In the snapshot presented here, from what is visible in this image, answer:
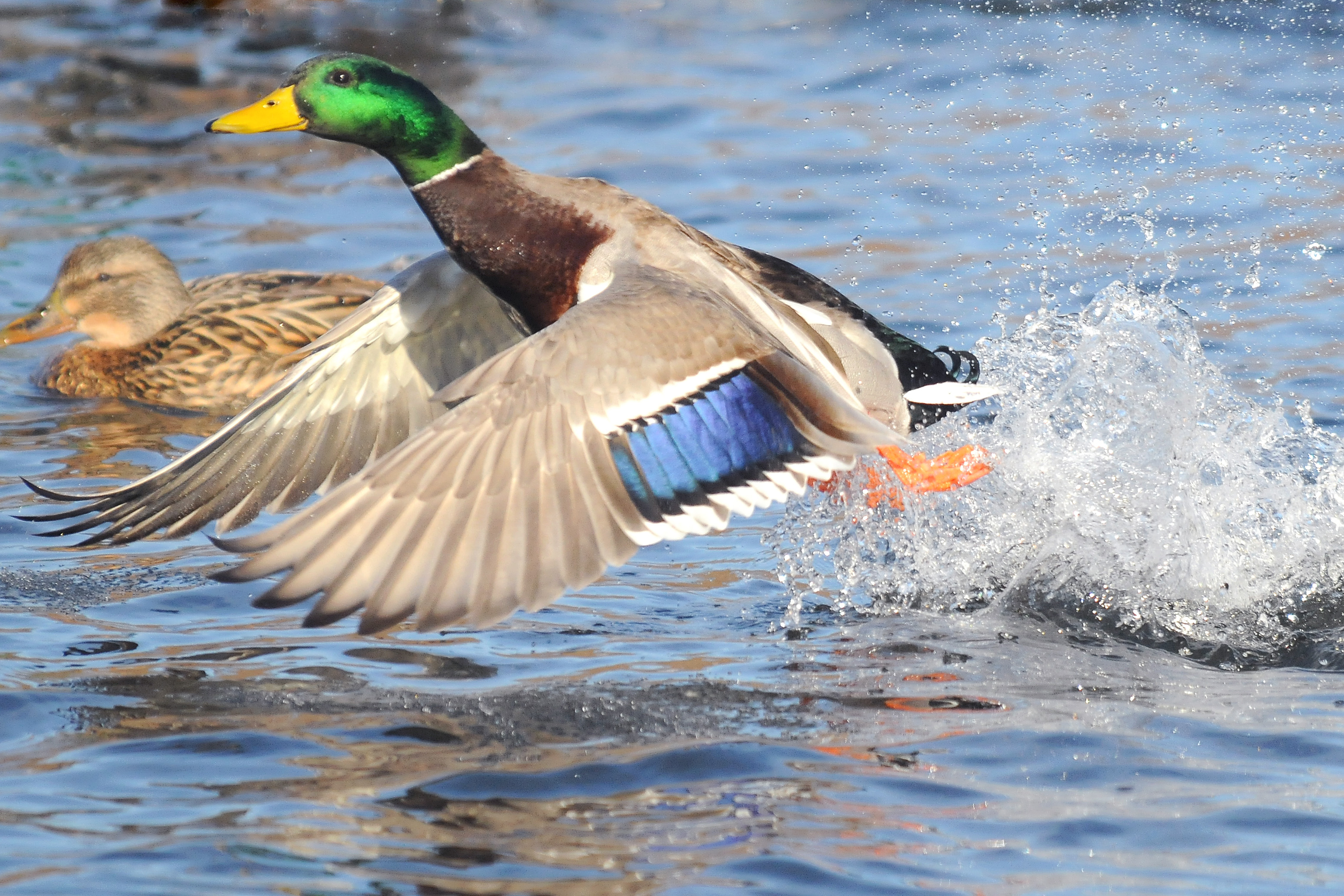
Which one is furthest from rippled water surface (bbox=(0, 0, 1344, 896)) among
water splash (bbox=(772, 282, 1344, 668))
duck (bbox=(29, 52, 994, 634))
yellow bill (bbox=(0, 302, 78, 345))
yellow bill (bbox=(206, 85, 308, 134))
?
yellow bill (bbox=(206, 85, 308, 134))

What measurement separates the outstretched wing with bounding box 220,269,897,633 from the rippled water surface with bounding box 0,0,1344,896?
0.41m

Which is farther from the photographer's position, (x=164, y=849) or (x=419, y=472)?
(x=419, y=472)

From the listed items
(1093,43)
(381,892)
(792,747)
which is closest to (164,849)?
(381,892)

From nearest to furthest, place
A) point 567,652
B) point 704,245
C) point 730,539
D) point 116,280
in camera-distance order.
Result: point 567,652, point 704,245, point 730,539, point 116,280

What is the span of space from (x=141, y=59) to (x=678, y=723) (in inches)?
323

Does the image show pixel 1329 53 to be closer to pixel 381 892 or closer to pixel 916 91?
pixel 916 91

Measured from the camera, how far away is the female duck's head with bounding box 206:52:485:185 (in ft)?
15.6

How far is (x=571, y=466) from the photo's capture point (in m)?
3.89

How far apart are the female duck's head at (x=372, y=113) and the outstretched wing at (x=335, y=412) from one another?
1.10 ft

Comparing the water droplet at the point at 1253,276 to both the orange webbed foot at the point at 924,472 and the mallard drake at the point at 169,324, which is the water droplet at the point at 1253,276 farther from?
the mallard drake at the point at 169,324

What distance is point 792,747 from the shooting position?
12.6 ft

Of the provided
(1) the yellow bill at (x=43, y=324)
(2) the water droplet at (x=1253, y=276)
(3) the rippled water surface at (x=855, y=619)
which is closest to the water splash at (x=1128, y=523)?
(3) the rippled water surface at (x=855, y=619)

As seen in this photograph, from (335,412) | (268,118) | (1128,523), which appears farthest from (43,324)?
(1128,523)

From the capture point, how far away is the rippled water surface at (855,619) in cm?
341
